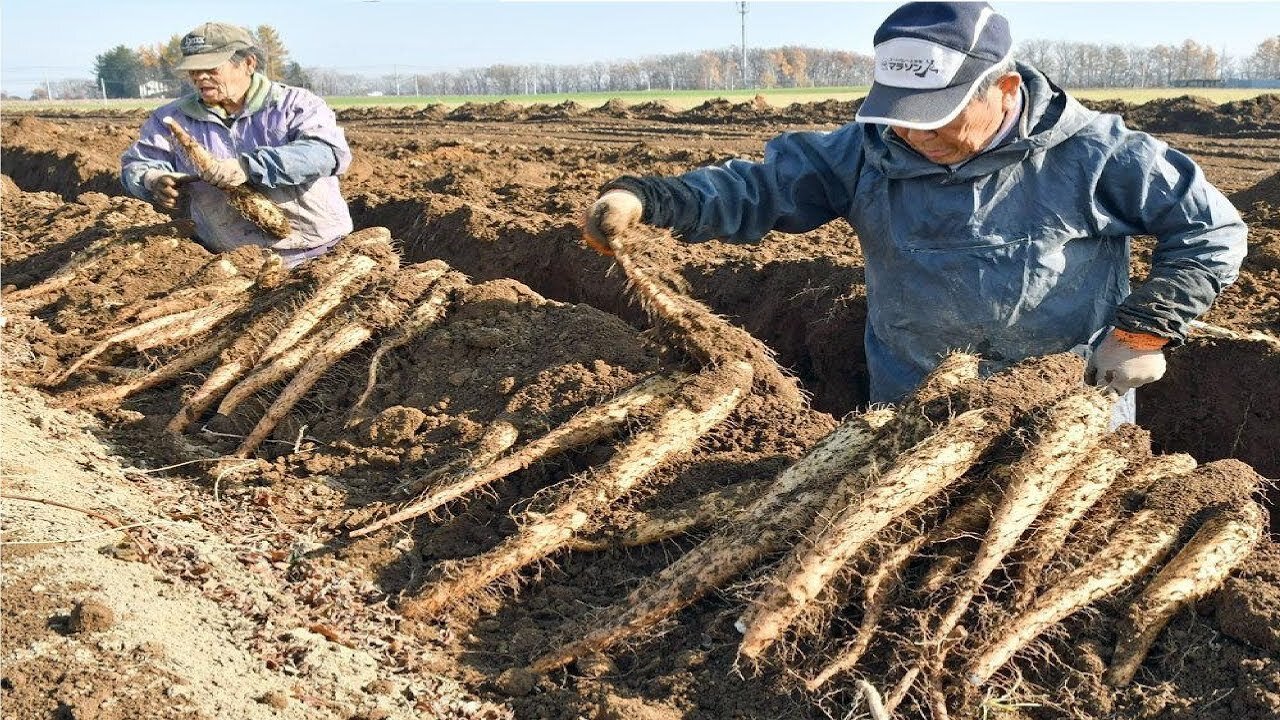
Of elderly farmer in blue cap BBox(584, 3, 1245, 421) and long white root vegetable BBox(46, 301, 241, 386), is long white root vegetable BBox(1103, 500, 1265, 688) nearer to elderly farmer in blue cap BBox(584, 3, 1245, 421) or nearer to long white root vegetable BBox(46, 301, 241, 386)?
elderly farmer in blue cap BBox(584, 3, 1245, 421)

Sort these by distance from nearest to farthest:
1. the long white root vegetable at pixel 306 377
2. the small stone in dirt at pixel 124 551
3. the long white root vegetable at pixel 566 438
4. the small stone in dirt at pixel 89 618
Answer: the small stone in dirt at pixel 89 618 < the small stone in dirt at pixel 124 551 < the long white root vegetable at pixel 566 438 < the long white root vegetable at pixel 306 377

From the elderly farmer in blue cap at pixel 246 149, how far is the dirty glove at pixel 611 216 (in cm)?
236

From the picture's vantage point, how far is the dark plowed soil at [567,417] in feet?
7.68

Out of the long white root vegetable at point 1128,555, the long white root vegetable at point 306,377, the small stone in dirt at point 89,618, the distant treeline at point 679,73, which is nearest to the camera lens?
the long white root vegetable at point 1128,555

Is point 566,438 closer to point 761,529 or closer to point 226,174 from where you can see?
point 761,529

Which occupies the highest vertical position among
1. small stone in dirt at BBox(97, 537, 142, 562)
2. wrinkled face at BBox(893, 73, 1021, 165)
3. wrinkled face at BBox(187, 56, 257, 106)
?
wrinkled face at BBox(187, 56, 257, 106)

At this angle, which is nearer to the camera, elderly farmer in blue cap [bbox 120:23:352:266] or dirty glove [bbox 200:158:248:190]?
dirty glove [bbox 200:158:248:190]

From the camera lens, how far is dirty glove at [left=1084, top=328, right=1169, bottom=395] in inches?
111

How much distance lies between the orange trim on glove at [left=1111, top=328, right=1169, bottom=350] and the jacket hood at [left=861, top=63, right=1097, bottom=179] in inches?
22.2

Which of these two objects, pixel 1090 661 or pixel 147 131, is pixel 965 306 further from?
pixel 147 131

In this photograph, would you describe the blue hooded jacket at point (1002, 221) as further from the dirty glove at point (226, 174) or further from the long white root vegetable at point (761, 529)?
the dirty glove at point (226, 174)

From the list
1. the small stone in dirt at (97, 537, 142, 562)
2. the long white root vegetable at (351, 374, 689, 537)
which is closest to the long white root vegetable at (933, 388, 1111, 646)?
the long white root vegetable at (351, 374, 689, 537)

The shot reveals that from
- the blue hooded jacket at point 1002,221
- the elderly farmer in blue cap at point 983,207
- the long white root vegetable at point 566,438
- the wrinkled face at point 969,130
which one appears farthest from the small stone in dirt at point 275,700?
the wrinkled face at point 969,130

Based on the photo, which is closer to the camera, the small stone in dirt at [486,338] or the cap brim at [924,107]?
the cap brim at [924,107]
